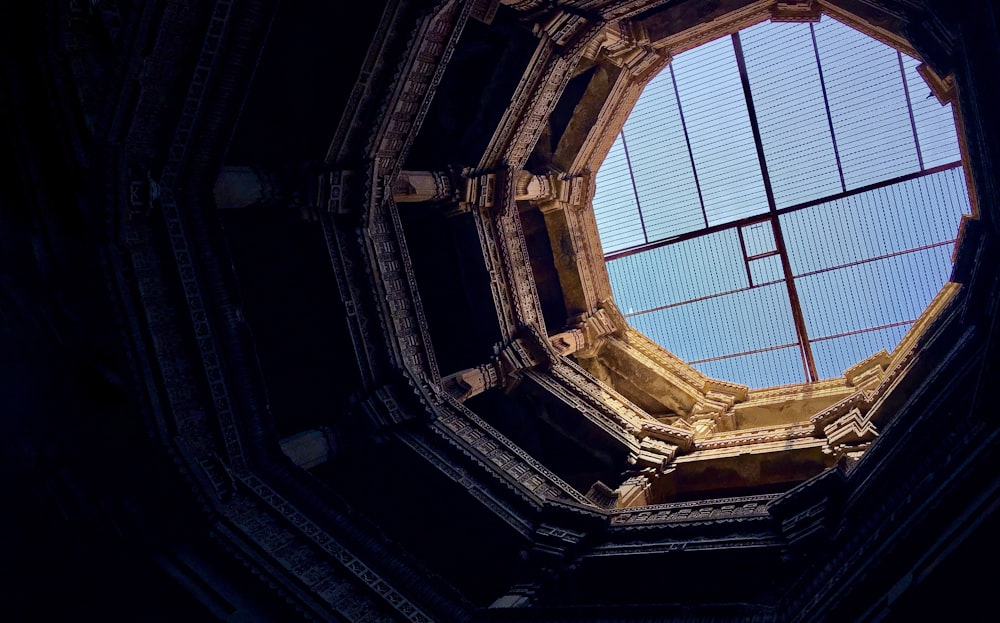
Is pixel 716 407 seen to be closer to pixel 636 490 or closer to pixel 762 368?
pixel 762 368

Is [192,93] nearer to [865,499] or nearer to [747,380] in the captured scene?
[865,499]

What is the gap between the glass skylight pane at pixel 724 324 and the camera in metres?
17.5

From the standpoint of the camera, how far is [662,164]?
1766 centimetres

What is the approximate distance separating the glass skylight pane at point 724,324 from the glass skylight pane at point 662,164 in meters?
2.01

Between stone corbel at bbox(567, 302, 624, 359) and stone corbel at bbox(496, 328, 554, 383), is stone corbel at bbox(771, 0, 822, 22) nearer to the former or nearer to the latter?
stone corbel at bbox(567, 302, 624, 359)

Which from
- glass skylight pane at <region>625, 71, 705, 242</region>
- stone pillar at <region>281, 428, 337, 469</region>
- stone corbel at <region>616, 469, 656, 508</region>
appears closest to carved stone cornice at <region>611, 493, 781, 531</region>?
stone corbel at <region>616, 469, 656, 508</region>

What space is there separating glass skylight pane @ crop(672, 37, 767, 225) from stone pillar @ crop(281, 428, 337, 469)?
A: 1098 centimetres

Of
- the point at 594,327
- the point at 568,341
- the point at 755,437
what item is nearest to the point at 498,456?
the point at 755,437

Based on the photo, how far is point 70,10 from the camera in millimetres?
6984

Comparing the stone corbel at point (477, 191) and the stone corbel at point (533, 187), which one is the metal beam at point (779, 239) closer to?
the stone corbel at point (533, 187)

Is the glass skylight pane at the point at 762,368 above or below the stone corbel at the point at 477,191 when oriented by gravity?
below

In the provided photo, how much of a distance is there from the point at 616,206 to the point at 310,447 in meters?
10.9

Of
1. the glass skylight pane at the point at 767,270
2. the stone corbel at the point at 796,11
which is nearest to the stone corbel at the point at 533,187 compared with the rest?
the glass skylight pane at the point at 767,270

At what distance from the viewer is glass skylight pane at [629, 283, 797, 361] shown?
1752 cm
